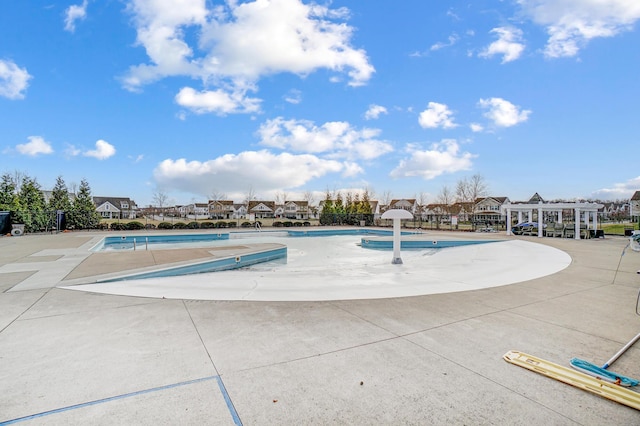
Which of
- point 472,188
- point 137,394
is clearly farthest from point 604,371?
point 472,188

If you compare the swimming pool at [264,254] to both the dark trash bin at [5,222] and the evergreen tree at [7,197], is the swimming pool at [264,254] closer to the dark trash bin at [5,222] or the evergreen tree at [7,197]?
the dark trash bin at [5,222]

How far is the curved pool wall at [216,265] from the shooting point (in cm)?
666

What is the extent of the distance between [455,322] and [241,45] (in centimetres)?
1073

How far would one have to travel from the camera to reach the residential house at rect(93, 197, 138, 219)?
2183 inches

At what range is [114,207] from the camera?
56.5 meters

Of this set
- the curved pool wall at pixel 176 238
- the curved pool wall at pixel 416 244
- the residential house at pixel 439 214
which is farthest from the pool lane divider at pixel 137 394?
the residential house at pixel 439 214

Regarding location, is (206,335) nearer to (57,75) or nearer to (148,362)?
(148,362)

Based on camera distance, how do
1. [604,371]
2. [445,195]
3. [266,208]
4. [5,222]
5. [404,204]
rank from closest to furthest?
1. [604,371]
2. [5,222]
3. [445,195]
4. [404,204]
5. [266,208]

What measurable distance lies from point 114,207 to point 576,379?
67.4 meters

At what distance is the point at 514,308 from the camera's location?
4.32m

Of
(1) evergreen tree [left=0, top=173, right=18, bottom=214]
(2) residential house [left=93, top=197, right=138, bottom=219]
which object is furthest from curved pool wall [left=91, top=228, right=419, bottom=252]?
(2) residential house [left=93, top=197, right=138, bottom=219]

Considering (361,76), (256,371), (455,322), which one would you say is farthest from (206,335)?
(361,76)

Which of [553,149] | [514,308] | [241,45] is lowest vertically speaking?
[514,308]

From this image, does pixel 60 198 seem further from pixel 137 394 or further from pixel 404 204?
pixel 404 204
